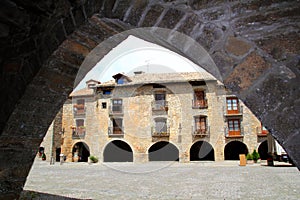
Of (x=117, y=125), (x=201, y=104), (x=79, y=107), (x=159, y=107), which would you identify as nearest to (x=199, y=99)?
(x=201, y=104)

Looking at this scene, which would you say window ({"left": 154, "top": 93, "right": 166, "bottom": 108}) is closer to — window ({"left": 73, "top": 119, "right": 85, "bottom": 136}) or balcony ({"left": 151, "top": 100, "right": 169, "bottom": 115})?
balcony ({"left": 151, "top": 100, "right": 169, "bottom": 115})

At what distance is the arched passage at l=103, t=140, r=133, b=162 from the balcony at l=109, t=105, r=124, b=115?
2.64m

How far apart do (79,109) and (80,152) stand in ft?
12.6

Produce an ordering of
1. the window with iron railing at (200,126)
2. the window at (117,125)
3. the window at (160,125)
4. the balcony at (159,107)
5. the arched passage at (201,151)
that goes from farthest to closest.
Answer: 1. the window at (117,125)
2. the arched passage at (201,151)
3. the balcony at (159,107)
4. the window at (160,125)
5. the window with iron railing at (200,126)

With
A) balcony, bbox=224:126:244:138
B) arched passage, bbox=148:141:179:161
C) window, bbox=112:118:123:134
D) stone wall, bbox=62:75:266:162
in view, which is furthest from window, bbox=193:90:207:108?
window, bbox=112:118:123:134

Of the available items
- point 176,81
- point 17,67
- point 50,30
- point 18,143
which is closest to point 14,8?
point 50,30

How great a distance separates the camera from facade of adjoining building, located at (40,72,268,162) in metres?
20.7

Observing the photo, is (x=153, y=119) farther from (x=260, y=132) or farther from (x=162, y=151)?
(x=260, y=132)

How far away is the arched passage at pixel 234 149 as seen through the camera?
2197 centimetres

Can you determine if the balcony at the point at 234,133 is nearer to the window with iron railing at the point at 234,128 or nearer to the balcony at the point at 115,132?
the window with iron railing at the point at 234,128

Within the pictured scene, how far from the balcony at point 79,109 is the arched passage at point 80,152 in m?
2.61

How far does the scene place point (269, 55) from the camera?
44.3 inches

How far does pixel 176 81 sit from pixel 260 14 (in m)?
20.0

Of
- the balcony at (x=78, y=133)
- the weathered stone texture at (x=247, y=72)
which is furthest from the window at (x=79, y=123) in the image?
the weathered stone texture at (x=247, y=72)
